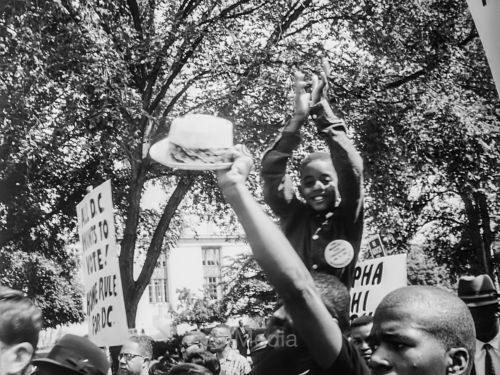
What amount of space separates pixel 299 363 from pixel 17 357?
844 millimetres

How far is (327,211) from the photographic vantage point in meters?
2.94

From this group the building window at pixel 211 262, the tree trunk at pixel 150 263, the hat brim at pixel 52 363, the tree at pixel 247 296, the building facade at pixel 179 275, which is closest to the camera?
the hat brim at pixel 52 363

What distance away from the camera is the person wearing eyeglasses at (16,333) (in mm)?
2205

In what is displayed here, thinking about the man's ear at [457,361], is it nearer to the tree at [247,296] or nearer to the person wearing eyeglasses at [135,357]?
the person wearing eyeglasses at [135,357]

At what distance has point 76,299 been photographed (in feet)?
125

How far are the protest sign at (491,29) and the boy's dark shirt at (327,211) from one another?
2.21 ft

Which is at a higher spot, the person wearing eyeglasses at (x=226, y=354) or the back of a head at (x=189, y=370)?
the back of a head at (x=189, y=370)

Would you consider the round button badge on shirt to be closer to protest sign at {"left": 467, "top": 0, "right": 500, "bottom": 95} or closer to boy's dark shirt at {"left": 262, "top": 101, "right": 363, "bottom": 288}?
boy's dark shirt at {"left": 262, "top": 101, "right": 363, "bottom": 288}

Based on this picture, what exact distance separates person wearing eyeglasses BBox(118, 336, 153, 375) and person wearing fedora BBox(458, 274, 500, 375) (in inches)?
129

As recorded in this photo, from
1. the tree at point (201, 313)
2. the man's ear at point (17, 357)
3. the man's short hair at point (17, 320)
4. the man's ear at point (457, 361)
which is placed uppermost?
the man's short hair at point (17, 320)

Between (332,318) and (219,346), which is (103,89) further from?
(332,318)

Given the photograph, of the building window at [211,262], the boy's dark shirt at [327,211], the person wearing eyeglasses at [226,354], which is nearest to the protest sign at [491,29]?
the boy's dark shirt at [327,211]

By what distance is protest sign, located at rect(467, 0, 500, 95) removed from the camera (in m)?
2.37

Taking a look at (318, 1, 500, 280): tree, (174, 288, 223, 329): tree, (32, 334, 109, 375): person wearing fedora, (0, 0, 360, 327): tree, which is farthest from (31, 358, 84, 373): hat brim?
(174, 288, 223, 329): tree
